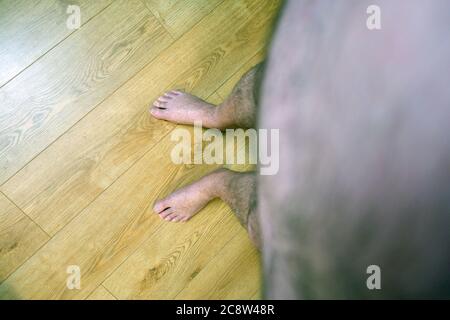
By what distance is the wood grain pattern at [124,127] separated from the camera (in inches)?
39.8

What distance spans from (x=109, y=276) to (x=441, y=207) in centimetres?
86

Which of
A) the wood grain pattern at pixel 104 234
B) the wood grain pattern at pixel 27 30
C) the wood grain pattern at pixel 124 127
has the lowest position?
Answer: the wood grain pattern at pixel 104 234

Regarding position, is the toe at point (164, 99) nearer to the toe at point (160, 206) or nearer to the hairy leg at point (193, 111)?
the hairy leg at point (193, 111)

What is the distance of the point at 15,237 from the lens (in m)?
0.99

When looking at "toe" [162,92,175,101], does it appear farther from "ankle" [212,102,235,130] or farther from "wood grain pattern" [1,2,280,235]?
"ankle" [212,102,235,130]

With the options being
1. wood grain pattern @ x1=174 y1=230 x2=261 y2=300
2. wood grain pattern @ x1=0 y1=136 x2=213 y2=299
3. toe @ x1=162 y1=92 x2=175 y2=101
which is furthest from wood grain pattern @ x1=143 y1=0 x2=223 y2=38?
wood grain pattern @ x1=174 y1=230 x2=261 y2=300

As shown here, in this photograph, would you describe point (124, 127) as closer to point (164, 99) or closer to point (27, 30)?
point (164, 99)

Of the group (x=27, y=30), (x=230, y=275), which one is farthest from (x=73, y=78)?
(x=230, y=275)

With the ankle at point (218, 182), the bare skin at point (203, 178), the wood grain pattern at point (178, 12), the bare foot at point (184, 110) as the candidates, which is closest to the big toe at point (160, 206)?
the bare skin at point (203, 178)

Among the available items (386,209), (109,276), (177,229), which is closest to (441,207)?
(386,209)

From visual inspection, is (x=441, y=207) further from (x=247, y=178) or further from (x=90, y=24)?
(x=90, y=24)

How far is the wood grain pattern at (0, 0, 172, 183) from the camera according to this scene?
1017 mm

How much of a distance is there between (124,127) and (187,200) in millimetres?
275

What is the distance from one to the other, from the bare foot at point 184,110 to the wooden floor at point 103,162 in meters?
0.04
